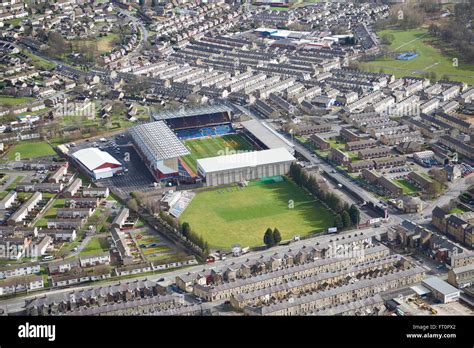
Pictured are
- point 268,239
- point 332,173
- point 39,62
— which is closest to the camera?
point 268,239

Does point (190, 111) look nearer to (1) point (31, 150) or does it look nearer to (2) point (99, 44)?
(1) point (31, 150)

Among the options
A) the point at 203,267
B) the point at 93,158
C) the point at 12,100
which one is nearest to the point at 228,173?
the point at 93,158

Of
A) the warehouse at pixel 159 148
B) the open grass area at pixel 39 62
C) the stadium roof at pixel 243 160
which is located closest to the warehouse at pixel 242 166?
the stadium roof at pixel 243 160

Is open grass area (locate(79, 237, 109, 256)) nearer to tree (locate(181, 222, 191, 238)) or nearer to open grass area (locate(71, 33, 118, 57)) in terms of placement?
tree (locate(181, 222, 191, 238))

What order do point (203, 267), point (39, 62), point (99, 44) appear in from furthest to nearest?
point (99, 44)
point (39, 62)
point (203, 267)

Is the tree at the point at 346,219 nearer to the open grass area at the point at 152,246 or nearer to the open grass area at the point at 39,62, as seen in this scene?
the open grass area at the point at 152,246

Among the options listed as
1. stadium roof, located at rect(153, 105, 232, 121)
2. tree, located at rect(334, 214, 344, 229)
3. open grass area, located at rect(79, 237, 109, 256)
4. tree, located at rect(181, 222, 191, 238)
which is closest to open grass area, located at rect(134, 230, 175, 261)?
tree, located at rect(181, 222, 191, 238)
